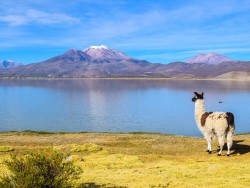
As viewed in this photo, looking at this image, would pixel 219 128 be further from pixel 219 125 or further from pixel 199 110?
pixel 199 110

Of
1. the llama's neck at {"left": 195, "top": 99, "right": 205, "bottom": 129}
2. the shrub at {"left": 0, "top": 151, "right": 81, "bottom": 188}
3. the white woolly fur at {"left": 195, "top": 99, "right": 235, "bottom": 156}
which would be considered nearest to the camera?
the shrub at {"left": 0, "top": 151, "right": 81, "bottom": 188}

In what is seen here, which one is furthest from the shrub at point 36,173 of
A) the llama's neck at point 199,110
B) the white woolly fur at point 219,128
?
the llama's neck at point 199,110

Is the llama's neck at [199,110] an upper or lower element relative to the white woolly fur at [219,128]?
upper

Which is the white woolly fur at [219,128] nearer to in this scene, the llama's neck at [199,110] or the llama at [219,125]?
the llama at [219,125]

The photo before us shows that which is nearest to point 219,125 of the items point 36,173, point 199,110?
point 199,110

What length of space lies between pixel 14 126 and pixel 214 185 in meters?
62.9

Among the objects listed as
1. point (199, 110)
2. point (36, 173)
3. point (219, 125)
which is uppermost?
point (199, 110)

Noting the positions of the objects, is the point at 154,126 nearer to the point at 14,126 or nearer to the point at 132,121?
the point at 132,121

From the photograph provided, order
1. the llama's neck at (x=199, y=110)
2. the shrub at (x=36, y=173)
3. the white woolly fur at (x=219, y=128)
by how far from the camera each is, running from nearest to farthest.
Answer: the shrub at (x=36, y=173) → the white woolly fur at (x=219, y=128) → the llama's neck at (x=199, y=110)

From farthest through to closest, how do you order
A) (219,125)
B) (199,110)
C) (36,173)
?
(199,110)
(219,125)
(36,173)

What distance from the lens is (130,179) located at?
51.0 feet

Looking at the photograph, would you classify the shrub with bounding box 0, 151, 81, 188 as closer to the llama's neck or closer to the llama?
the llama

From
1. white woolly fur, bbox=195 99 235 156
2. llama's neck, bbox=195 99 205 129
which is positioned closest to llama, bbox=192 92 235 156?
white woolly fur, bbox=195 99 235 156

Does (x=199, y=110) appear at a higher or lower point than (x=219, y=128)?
higher
